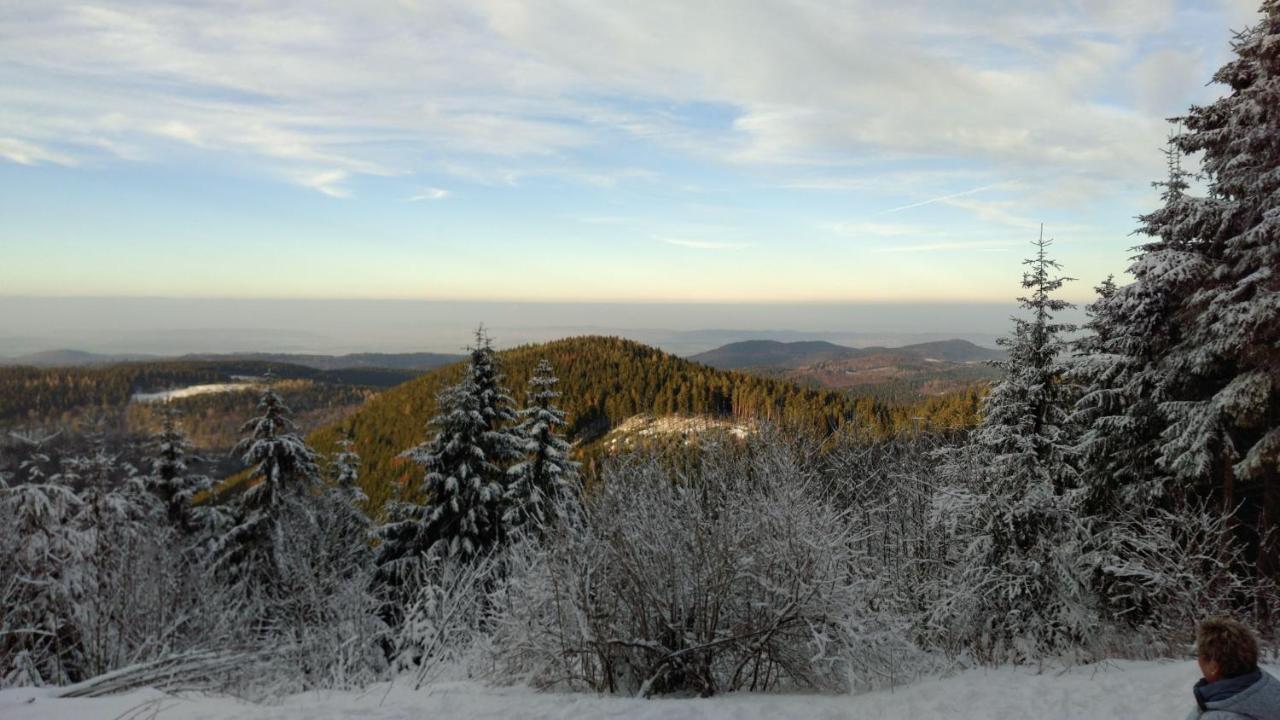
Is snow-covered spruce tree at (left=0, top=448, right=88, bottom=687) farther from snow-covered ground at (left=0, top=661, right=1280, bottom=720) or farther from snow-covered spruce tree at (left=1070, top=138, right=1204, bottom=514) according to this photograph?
snow-covered spruce tree at (left=1070, top=138, right=1204, bottom=514)

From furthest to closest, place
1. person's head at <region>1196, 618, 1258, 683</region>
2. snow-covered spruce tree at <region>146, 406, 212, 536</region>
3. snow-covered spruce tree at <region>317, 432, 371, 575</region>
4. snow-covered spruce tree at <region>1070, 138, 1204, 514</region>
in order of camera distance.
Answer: snow-covered spruce tree at <region>146, 406, 212, 536</region>
snow-covered spruce tree at <region>317, 432, 371, 575</region>
snow-covered spruce tree at <region>1070, 138, 1204, 514</region>
person's head at <region>1196, 618, 1258, 683</region>

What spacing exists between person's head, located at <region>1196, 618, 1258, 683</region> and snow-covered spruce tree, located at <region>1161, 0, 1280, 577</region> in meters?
9.77

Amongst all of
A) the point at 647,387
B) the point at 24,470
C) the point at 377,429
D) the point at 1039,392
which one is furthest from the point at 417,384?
the point at 1039,392

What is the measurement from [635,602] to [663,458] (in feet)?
31.1

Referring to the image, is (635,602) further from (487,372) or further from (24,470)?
(24,470)

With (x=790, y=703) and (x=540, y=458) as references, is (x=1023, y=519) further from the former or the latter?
(x=540, y=458)

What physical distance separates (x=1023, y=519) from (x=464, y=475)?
46.1 ft

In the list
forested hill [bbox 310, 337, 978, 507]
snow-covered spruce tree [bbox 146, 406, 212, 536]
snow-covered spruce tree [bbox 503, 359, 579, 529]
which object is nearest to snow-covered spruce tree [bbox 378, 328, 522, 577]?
snow-covered spruce tree [bbox 503, 359, 579, 529]

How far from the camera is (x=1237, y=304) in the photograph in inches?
448

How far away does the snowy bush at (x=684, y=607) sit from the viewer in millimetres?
8414

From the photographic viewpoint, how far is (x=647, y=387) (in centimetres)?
10594

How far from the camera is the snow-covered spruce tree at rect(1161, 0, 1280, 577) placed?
36.7 feet

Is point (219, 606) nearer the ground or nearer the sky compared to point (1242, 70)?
nearer the ground

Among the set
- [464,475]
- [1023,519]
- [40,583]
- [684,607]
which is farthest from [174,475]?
[1023,519]
